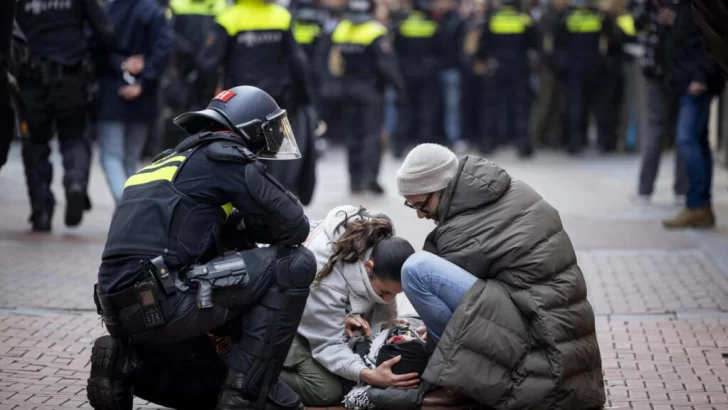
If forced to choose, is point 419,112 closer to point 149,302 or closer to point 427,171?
point 427,171

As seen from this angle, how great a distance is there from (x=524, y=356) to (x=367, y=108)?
8.10m

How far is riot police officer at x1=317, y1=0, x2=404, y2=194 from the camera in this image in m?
12.7

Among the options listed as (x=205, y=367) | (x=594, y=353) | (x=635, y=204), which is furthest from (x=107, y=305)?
(x=635, y=204)

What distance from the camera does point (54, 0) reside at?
9211 mm

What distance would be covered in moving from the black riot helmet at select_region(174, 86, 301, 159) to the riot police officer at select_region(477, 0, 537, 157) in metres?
11.1

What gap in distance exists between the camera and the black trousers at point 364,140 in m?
12.7

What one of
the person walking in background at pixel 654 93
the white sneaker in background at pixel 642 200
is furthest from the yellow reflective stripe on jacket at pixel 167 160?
the white sneaker in background at pixel 642 200

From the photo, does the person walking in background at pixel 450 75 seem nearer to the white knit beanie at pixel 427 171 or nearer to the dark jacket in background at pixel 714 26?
the dark jacket in background at pixel 714 26

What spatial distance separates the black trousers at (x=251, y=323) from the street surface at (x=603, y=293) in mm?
687

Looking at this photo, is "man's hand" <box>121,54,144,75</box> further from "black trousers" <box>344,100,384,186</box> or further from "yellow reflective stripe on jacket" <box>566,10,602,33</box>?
"yellow reflective stripe on jacket" <box>566,10,602,33</box>

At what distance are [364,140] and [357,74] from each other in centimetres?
69

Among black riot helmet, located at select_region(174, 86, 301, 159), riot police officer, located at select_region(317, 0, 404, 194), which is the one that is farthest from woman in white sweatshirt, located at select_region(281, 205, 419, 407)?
riot police officer, located at select_region(317, 0, 404, 194)

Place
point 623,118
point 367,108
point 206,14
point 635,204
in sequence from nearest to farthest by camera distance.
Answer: point 635,204
point 367,108
point 206,14
point 623,118

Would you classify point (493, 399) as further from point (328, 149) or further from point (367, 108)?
point (328, 149)
